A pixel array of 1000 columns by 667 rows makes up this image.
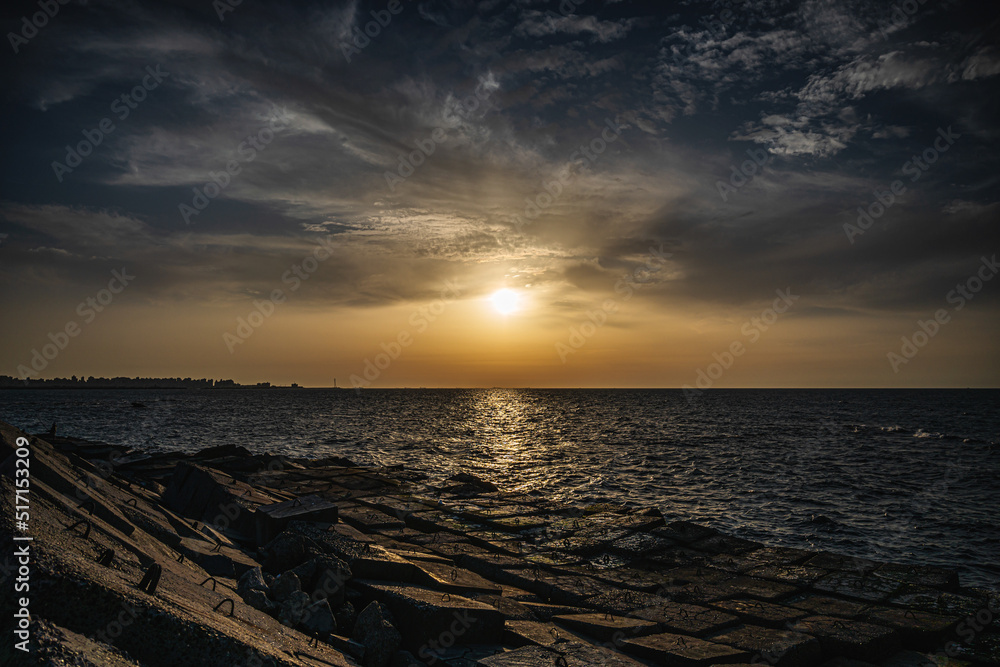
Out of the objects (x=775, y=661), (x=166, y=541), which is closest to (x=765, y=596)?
(x=775, y=661)

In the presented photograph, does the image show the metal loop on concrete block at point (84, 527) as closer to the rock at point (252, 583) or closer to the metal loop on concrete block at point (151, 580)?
the metal loop on concrete block at point (151, 580)

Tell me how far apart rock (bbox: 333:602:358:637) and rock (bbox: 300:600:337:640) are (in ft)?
0.95

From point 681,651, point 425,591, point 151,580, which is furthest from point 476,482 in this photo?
point 151,580

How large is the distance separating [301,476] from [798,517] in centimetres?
1512

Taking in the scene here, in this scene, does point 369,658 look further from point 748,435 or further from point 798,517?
point 748,435

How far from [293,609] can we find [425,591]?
59.3 inches

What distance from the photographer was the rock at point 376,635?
5.12 metres

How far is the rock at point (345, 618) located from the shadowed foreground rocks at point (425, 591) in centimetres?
2

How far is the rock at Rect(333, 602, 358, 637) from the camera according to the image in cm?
573

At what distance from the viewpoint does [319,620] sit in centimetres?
535

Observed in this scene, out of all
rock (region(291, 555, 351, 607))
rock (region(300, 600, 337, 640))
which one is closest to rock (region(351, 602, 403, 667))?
rock (region(300, 600, 337, 640))

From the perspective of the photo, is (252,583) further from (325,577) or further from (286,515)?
(286,515)

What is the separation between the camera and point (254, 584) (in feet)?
19.0

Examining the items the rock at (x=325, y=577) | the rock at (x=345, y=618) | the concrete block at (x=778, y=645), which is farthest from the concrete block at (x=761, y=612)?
the rock at (x=325, y=577)
